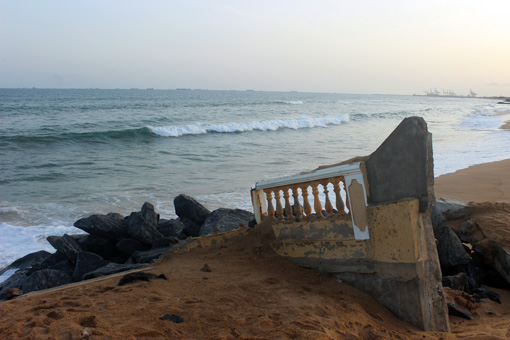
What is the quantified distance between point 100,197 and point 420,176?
10866 millimetres

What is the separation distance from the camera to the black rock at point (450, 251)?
240 inches

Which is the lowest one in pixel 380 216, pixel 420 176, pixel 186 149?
pixel 186 149

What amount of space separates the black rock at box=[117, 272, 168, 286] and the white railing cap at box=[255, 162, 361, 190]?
1706 mm

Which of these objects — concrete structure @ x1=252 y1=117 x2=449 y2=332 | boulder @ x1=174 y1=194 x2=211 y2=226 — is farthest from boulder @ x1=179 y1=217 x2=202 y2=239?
concrete structure @ x1=252 y1=117 x2=449 y2=332

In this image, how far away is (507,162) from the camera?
15.6m

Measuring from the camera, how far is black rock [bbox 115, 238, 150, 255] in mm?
7671

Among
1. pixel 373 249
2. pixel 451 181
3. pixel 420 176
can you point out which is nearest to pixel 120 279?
pixel 373 249

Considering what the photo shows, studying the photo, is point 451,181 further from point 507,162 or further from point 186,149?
point 186,149

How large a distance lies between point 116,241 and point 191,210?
158cm

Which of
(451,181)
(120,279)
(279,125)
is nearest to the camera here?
(120,279)

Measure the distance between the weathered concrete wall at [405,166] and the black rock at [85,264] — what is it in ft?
14.6

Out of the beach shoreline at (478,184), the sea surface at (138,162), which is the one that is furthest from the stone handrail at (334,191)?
the beach shoreline at (478,184)

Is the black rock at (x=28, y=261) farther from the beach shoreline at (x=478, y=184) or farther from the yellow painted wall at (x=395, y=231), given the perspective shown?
the beach shoreline at (x=478, y=184)

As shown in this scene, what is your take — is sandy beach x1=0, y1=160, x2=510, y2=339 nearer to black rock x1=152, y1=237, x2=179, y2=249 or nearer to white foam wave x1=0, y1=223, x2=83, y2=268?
black rock x1=152, y1=237, x2=179, y2=249
